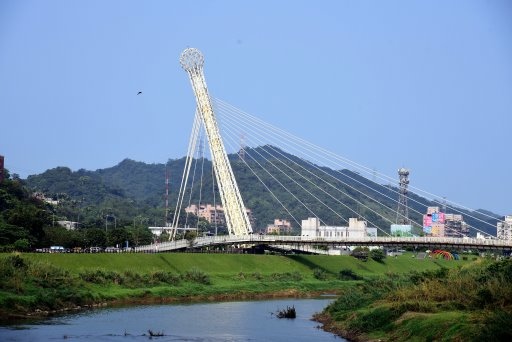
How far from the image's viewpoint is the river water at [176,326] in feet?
145

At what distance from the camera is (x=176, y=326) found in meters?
49.7

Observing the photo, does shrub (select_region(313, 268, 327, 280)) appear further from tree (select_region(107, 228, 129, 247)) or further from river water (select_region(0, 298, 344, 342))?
river water (select_region(0, 298, 344, 342))

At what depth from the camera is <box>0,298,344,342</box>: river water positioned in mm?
44062

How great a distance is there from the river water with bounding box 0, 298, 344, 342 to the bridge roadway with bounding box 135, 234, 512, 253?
78.5 ft

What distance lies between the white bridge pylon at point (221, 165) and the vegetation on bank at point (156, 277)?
8.76 meters

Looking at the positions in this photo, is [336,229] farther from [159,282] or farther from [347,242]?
[159,282]

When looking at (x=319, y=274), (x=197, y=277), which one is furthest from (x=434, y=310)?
(x=319, y=274)

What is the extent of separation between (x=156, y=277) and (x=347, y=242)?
78.3 ft

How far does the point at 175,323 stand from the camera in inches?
2016

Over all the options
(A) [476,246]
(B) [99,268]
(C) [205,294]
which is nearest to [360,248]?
(A) [476,246]

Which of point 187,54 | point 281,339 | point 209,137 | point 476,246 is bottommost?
point 281,339

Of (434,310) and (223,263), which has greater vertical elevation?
(223,263)

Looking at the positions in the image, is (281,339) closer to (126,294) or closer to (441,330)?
(441,330)

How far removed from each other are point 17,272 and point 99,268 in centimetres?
1103
